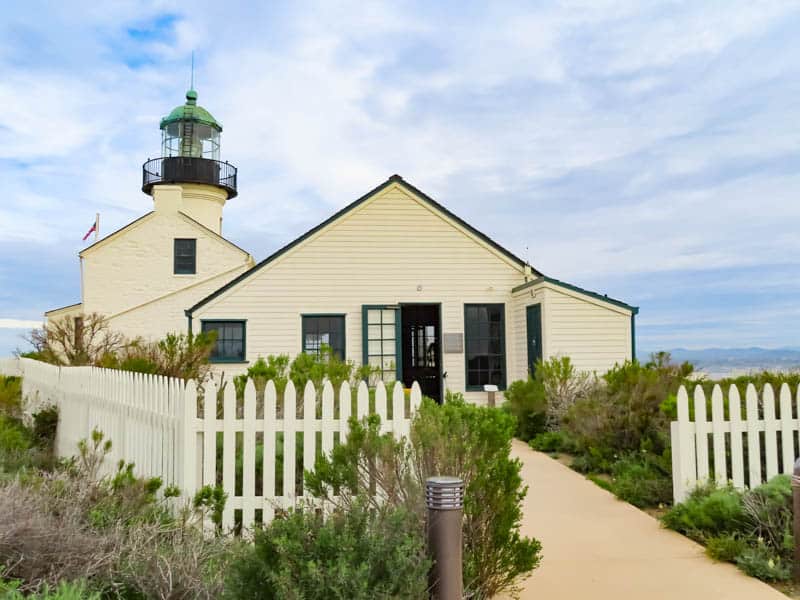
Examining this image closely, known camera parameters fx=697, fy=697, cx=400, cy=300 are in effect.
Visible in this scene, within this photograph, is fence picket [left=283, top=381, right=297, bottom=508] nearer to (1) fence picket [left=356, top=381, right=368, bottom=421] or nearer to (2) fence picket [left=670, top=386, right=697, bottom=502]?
(1) fence picket [left=356, top=381, right=368, bottom=421]

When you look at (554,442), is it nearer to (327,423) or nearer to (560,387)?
(560,387)

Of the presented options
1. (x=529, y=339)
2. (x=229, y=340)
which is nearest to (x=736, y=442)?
(x=529, y=339)

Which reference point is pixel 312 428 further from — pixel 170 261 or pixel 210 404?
pixel 170 261

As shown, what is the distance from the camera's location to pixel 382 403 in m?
5.81

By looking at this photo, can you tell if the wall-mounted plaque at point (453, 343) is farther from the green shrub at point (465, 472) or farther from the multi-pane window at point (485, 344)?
the green shrub at point (465, 472)

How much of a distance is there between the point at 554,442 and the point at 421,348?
25.3 ft

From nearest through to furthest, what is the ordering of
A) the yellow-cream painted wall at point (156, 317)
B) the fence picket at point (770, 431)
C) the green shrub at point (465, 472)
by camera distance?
the green shrub at point (465, 472) < the fence picket at point (770, 431) < the yellow-cream painted wall at point (156, 317)

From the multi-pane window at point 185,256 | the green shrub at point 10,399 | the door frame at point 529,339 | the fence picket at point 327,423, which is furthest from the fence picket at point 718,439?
the multi-pane window at point 185,256

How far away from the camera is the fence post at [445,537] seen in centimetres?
366

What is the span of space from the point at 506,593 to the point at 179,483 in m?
2.88

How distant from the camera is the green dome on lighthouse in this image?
26859 millimetres

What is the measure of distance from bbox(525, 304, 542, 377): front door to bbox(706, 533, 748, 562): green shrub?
8673mm

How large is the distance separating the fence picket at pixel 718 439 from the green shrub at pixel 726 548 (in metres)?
1.03

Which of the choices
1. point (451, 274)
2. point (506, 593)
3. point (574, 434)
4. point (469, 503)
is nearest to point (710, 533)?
point (506, 593)
